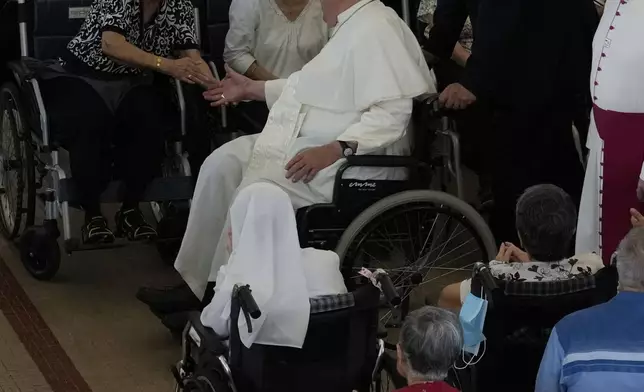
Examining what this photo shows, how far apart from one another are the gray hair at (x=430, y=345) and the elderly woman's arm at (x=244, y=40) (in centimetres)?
221

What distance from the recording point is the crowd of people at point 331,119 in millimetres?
2654

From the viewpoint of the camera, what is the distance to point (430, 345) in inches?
84.7

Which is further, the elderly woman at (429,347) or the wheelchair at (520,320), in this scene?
the wheelchair at (520,320)

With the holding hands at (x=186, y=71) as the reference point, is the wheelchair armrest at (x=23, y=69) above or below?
below

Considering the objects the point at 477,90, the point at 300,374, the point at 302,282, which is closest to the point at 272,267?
the point at 302,282

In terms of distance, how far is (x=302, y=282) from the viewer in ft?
8.27

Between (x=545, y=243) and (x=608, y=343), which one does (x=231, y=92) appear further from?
(x=608, y=343)

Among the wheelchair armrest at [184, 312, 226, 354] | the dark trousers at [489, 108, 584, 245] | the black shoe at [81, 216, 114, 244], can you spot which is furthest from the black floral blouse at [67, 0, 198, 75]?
the wheelchair armrest at [184, 312, 226, 354]

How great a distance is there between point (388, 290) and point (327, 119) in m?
1.14

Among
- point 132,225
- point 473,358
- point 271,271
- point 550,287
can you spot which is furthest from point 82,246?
point 550,287

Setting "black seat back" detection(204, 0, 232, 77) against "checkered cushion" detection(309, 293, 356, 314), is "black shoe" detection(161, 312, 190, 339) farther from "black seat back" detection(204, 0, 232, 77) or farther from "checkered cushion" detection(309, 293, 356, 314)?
"black seat back" detection(204, 0, 232, 77)

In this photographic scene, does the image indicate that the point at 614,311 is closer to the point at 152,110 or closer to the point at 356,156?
the point at 356,156

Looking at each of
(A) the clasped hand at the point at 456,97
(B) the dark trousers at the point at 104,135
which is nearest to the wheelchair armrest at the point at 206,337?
(B) the dark trousers at the point at 104,135

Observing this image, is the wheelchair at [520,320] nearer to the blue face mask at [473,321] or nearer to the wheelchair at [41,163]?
the blue face mask at [473,321]
